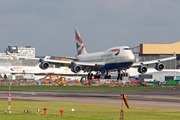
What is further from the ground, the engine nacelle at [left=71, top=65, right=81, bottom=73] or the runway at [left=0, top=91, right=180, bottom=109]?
the engine nacelle at [left=71, top=65, right=81, bottom=73]

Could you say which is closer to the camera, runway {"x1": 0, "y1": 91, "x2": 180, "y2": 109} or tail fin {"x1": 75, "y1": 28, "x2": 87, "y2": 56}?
runway {"x1": 0, "y1": 91, "x2": 180, "y2": 109}

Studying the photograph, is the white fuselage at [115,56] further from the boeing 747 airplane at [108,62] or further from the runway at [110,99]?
the runway at [110,99]

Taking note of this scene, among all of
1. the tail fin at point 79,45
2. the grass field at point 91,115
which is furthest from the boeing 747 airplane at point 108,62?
the grass field at point 91,115

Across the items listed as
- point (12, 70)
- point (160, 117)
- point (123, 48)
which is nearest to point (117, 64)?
point (123, 48)

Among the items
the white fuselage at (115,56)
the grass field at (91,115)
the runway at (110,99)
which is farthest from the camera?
the white fuselage at (115,56)

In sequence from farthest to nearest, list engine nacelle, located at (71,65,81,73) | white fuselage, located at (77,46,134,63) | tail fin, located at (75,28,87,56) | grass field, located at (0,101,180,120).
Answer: tail fin, located at (75,28,87,56)
engine nacelle, located at (71,65,81,73)
white fuselage, located at (77,46,134,63)
grass field, located at (0,101,180,120)

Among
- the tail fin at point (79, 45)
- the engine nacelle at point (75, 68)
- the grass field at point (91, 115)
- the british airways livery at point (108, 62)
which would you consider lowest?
the grass field at point (91, 115)

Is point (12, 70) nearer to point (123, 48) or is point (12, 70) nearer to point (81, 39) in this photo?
point (81, 39)

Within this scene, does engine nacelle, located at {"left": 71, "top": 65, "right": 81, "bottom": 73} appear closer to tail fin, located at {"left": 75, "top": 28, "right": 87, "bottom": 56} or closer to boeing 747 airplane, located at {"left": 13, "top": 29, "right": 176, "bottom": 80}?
boeing 747 airplane, located at {"left": 13, "top": 29, "right": 176, "bottom": 80}

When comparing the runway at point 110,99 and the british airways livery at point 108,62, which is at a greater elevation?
the british airways livery at point 108,62

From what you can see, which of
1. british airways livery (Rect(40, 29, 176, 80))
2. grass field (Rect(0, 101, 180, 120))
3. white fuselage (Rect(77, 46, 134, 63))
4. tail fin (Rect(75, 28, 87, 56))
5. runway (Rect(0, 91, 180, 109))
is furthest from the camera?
tail fin (Rect(75, 28, 87, 56))

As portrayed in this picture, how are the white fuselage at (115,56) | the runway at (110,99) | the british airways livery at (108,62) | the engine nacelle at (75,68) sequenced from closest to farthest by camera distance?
the runway at (110,99) → the white fuselage at (115,56) → the british airways livery at (108,62) → the engine nacelle at (75,68)

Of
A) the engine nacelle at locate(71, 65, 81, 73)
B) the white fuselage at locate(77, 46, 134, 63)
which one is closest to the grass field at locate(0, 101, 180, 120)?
the white fuselage at locate(77, 46, 134, 63)

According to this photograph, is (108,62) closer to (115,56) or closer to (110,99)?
(115,56)
